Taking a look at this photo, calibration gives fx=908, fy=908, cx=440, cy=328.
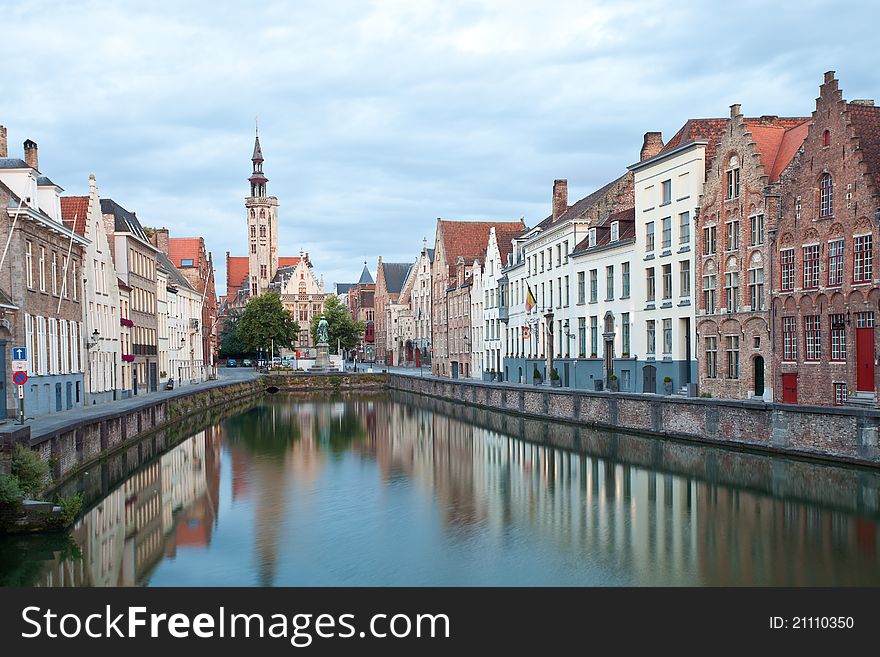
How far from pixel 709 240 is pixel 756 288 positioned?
421cm

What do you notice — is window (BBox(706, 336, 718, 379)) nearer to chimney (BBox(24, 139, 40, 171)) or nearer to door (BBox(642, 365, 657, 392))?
door (BBox(642, 365, 657, 392))

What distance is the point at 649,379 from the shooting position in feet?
146

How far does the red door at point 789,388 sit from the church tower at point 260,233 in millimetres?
129915

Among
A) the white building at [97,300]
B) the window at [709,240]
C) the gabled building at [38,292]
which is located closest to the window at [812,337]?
the window at [709,240]

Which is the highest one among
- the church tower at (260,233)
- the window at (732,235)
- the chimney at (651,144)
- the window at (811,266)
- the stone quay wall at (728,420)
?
the church tower at (260,233)

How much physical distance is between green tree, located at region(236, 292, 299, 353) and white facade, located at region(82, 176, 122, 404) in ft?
177

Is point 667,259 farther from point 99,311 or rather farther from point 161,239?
point 161,239

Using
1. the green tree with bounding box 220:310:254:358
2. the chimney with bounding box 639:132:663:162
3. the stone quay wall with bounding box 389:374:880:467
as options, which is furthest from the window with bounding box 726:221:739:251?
the green tree with bounding box 220:310:254:358

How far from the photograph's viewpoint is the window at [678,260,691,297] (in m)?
42.4

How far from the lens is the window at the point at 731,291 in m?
38.4

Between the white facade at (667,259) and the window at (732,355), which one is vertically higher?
the white facade at (667,259)

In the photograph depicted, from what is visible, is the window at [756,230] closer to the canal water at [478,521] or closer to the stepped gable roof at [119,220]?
the canal water at [478,521]
